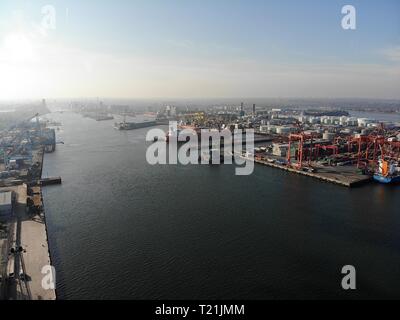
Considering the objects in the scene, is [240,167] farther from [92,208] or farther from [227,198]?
[92,208]

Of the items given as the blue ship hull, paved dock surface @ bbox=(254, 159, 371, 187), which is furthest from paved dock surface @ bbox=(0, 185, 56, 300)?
the blue ship hull

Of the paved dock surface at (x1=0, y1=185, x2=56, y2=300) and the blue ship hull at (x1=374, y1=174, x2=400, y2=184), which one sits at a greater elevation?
the blue ship hull at (x1=374, y1=174, x2=400, y2=184)

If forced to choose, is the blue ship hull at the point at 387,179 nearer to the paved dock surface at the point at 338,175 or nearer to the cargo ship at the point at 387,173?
the cargo ship at the point at 387,173

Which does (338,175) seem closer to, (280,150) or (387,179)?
(387,179)

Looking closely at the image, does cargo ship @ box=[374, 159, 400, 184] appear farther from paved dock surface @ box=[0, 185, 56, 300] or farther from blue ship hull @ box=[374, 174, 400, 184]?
paved dock surface @ box=[0, 185, 56, 300]

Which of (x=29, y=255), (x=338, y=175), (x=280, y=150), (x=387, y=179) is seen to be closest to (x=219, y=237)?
(x=29, y=255)
